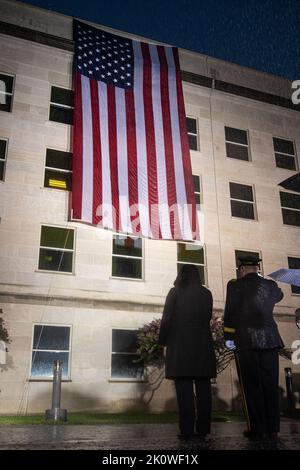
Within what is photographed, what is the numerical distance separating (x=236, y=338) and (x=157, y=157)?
12.2 meters

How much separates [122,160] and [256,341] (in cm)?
1190

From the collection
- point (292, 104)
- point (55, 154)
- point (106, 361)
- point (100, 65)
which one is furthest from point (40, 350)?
Result: point (292, 104)

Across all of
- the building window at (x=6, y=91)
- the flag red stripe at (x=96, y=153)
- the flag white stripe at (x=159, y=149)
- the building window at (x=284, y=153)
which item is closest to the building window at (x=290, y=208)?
the building window at (x=284, y=153)

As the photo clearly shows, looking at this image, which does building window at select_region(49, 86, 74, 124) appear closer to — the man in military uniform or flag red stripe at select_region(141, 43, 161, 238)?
flag red stripe at select_region(141, 43, 161, 238)

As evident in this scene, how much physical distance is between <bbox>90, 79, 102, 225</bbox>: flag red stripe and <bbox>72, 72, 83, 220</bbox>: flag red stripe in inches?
18.5

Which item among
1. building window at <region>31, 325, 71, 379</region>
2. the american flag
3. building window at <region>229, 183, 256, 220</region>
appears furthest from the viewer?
building window at <region>229, 183, 256, 220</region>

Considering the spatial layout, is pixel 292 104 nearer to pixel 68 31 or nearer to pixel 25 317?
pixel 68 31

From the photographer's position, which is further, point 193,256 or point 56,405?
point 193,256

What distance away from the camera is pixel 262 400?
452cm

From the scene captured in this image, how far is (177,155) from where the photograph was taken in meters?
16.8

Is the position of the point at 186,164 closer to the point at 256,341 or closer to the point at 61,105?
the point at 61,105

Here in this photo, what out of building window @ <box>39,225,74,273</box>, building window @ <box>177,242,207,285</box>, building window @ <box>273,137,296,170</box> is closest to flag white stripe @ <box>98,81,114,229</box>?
building window @ <box>39,225,74,273</box>

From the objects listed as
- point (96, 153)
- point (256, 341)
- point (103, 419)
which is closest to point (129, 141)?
point (96, 153)

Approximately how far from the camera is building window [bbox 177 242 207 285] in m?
18.1
